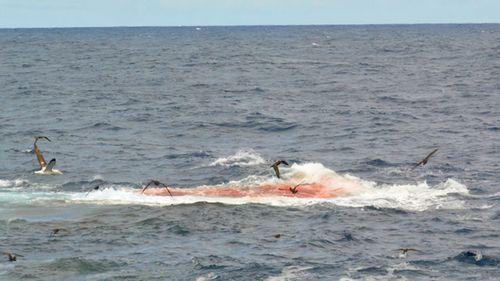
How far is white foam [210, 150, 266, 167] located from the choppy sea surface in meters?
0.10

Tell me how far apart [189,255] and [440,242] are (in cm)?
838

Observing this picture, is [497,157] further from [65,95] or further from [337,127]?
[65,95]

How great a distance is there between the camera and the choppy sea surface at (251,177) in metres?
29.1

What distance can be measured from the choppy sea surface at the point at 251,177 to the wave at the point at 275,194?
5.4 inches

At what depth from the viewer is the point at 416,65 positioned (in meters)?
114

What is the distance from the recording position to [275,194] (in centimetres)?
3928

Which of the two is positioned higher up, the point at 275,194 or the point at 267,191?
the point at 267,191

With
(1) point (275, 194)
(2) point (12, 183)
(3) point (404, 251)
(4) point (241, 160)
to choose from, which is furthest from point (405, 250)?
(2) point (12, 183)

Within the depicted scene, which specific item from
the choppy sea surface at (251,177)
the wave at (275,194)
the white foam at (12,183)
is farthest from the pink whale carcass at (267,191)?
the white foam at (12,183)

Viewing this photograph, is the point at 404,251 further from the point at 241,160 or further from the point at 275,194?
the point at 241,160

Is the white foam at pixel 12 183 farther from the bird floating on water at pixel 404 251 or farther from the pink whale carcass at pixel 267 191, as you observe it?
the bird floating on water at pixel 404 251

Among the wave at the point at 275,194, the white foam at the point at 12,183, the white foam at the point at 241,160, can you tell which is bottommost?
the wave at the point at 275,194

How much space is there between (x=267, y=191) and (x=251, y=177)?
3.44m

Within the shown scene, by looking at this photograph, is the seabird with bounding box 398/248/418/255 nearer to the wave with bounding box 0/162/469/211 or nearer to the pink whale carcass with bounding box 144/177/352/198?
the wave with bounding box 0/162/469/211
